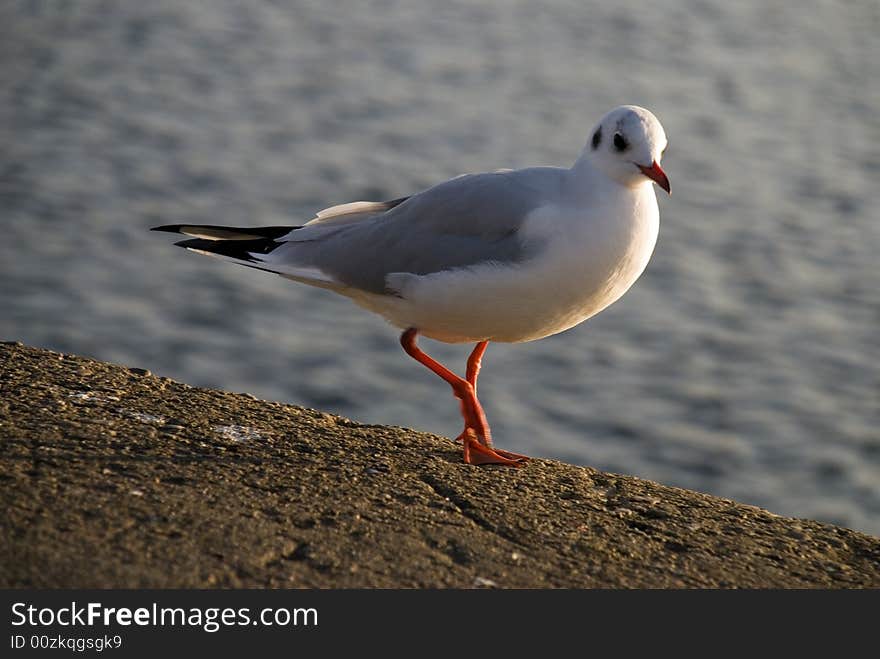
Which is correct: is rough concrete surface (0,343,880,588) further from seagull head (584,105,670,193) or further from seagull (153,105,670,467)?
seagull head (584,105,670,193)

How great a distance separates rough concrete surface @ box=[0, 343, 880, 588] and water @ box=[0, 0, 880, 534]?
467 centimetres

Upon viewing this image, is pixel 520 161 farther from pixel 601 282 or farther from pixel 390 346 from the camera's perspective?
pixel 601 282

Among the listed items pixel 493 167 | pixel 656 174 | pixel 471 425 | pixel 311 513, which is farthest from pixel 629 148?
pixel 493 167

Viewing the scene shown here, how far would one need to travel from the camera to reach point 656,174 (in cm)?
544

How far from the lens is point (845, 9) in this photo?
17.8 metres

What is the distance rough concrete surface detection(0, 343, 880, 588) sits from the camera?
418 cm

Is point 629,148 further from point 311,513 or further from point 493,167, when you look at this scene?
point 493,167

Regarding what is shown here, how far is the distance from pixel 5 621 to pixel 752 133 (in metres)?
12.1

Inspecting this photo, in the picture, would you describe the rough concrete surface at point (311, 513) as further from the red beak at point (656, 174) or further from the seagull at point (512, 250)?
the red beak at point (656, 174)

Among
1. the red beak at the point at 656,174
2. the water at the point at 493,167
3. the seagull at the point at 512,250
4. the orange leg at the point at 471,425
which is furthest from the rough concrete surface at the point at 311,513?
the water at the point at 493,167

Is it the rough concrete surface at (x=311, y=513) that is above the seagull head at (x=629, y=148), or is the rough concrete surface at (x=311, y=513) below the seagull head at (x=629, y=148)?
below

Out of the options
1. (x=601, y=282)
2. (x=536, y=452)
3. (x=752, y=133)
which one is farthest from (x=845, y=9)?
(x=601, y=282)

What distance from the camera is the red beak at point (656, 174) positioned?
17.8 ft

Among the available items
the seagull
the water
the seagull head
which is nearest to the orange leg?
the seagull
